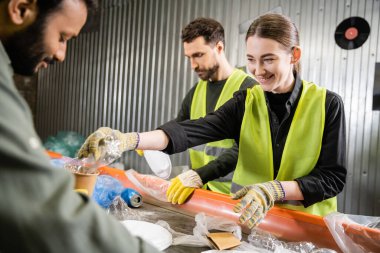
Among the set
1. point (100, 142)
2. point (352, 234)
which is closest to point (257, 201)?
point (352, 234)

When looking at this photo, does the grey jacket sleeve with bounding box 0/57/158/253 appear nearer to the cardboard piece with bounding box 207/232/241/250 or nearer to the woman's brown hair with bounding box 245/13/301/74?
the cardboard piece with bounding box 207/232/241/250

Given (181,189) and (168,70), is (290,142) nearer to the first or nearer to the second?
A: (181,189)

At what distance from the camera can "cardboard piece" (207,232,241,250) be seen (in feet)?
3.48

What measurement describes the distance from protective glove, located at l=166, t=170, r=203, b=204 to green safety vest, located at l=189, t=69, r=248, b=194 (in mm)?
407

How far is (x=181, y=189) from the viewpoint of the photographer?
156cm

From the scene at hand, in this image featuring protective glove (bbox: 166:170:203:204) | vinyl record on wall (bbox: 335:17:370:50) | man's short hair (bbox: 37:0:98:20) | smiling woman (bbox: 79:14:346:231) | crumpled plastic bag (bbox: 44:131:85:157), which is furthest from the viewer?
crumpled plastic bag (bbox: 44:131:85:157)

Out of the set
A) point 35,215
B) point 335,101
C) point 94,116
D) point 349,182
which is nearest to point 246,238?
point 335,101

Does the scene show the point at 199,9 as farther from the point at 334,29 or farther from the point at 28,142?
the point at 28,142

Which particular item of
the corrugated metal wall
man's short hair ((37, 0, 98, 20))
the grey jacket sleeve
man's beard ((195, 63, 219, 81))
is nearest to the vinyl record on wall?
the corrugated metal wall

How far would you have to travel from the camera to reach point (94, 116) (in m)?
4.87

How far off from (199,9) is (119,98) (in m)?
1.67

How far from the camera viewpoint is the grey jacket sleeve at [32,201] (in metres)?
0.45

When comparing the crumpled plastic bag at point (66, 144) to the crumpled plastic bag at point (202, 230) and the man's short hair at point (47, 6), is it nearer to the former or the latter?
the crumpled plastic bag at point (202, 230)

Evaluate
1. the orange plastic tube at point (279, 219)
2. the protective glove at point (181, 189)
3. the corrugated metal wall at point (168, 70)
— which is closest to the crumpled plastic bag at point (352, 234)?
the orange plastic tube at point (279, 219)
